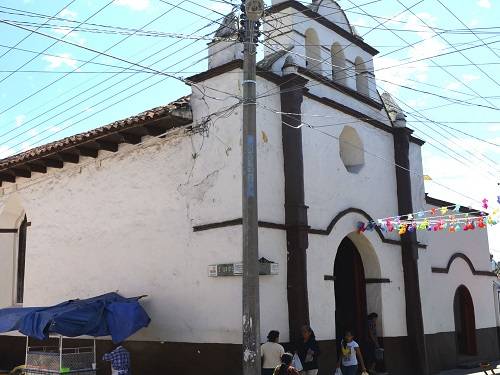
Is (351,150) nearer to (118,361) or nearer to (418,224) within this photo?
(418,224)

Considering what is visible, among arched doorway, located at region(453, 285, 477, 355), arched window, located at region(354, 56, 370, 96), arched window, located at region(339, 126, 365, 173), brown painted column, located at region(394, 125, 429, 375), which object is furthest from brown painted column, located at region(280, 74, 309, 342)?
arched doorway, located at region(453, 285, 477, 355)

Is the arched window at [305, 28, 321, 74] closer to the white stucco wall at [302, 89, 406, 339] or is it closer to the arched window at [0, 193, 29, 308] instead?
the white stucco wall at [302, 89, 406, 339]

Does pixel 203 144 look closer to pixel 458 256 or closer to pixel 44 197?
pixel 44 197

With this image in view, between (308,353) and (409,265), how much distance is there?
17.1 feet

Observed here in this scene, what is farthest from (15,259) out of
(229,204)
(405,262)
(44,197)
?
(405,262)

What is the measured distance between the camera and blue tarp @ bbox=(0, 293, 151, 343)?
34.3 feet

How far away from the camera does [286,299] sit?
35.6 ft

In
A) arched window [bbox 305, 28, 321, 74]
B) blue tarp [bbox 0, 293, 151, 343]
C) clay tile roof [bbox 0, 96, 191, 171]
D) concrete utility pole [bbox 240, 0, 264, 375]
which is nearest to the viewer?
concrete utility pole [bbox 240, 0, 264, 375]

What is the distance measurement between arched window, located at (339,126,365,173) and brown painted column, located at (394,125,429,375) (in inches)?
57.7

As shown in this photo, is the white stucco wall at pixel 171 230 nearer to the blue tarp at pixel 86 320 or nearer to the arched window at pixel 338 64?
the blue tarp at pixel 86 320

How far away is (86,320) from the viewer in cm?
1061

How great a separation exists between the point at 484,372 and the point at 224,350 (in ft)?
23.8

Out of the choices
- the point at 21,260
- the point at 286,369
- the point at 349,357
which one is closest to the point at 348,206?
the point at 349,357

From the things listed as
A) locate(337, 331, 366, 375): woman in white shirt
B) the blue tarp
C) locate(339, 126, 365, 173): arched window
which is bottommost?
locate(337, 331, 366, 375): woman in white shirt
